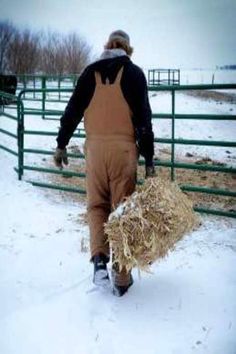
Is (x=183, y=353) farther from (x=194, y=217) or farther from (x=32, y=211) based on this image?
(x=32, y=211)

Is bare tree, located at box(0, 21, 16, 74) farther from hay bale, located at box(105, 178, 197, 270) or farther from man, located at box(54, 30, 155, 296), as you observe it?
hay bale, located at box(105, 178, 197, 270)

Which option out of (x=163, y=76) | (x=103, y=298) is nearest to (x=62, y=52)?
(x=103, y=298)

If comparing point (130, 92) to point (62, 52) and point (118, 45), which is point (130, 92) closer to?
point (118, 45)

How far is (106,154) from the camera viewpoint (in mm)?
2666

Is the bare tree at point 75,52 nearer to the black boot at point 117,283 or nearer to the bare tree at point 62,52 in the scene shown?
the bare tree at point 62,52

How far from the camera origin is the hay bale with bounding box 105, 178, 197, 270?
244cm

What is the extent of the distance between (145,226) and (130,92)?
67 cm

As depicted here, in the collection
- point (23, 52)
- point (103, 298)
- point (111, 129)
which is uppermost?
point (23, 52)

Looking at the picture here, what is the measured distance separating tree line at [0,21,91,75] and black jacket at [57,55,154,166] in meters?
0.47

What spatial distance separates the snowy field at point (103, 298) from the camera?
2338mm

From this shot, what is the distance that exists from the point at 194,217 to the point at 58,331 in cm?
87

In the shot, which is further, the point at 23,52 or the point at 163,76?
the point at 163,76

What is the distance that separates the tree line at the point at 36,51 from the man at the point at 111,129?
18.4 inches

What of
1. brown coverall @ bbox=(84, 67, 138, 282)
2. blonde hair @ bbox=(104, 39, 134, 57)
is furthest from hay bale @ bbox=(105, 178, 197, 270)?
blonde hair @ bbox=(104, 39, 134, 57)
